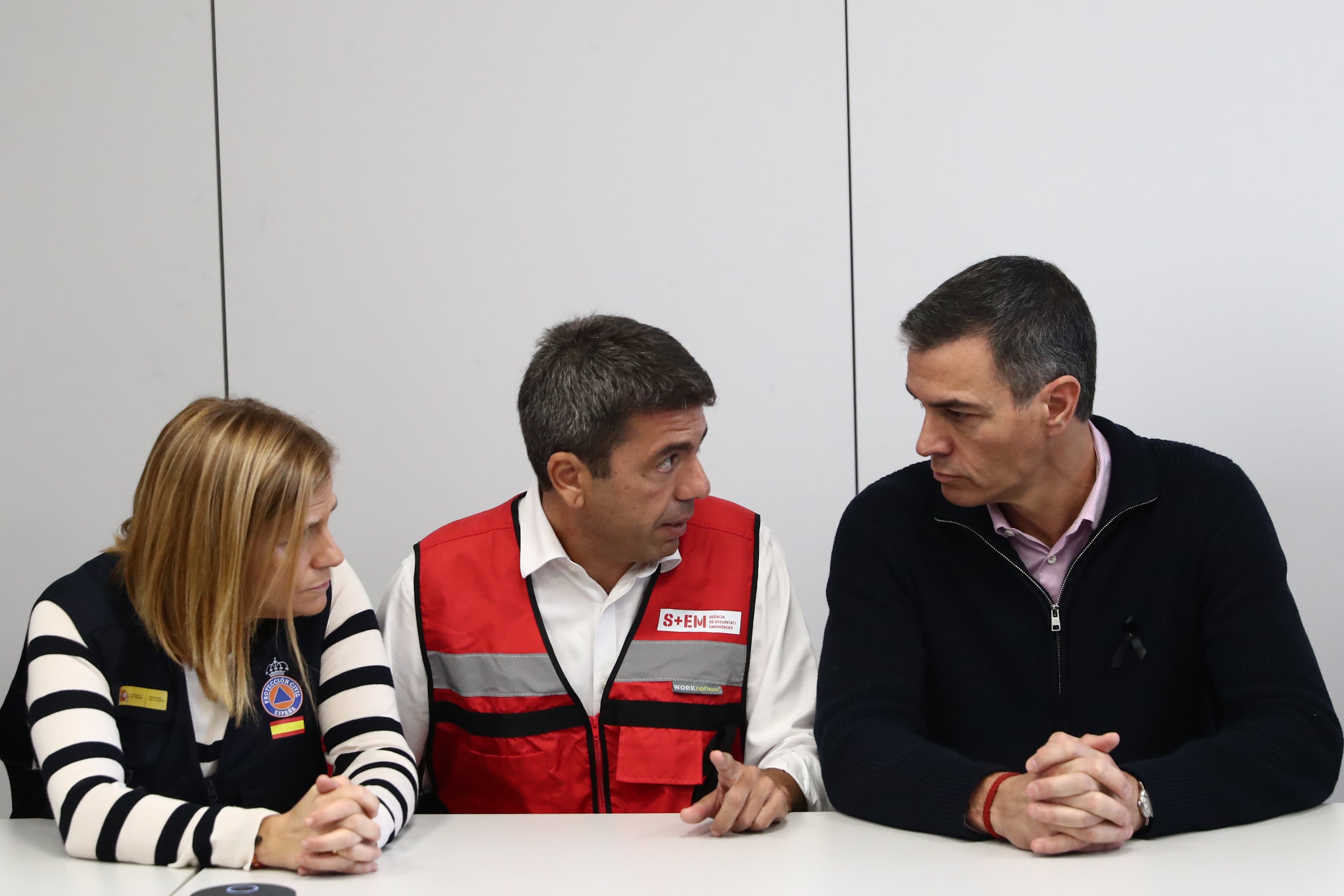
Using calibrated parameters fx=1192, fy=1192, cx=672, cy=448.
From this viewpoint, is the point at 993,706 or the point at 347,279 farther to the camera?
the point at 347,279

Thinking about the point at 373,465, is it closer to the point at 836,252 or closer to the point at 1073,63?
the point at 836,252

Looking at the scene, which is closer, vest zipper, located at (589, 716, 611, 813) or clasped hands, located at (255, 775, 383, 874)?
clasped hands, located at (255, 775, 383, 874)

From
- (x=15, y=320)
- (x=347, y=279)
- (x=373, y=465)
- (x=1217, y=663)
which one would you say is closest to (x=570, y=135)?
(x=347, y=279)

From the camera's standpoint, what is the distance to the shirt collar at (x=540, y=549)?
202cm

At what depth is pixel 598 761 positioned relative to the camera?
198 cm

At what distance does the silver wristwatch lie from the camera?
1488mm

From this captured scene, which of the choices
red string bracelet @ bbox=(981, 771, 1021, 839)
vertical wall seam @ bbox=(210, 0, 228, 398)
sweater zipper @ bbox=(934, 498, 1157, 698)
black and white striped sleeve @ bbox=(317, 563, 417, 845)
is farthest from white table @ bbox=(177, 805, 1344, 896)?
vertical wall seam @ bbox=(210, 0, 228, 398)

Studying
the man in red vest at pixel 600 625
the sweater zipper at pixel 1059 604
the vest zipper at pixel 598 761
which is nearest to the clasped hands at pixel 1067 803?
the sweater zipper at pixel 1059 604

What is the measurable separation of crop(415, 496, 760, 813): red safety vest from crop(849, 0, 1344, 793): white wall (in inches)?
37.9

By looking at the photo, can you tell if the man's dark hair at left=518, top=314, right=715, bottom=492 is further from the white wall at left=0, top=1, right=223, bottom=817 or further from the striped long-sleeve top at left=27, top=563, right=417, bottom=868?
the white wall at left=0, top=1, right=223, bottom=817

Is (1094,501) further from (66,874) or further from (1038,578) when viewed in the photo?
(66,874)

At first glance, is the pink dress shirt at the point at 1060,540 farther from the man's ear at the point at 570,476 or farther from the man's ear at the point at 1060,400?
the man's ear at the point at 570,476

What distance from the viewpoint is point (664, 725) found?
6.51ft

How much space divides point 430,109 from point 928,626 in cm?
164
